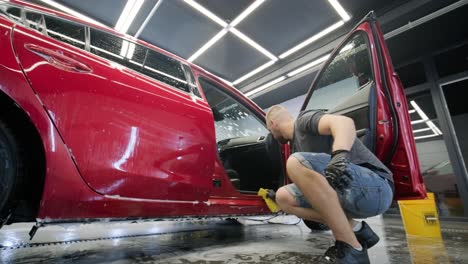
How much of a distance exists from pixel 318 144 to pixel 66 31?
149cm

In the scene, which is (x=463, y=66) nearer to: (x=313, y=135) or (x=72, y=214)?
(x=313, y=135)

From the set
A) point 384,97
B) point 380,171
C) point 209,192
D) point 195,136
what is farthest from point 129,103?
point 384,97

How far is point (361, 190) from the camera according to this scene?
111cm

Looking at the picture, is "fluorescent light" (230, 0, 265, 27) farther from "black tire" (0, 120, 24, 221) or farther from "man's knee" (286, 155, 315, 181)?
"black tire" (0, 120, 24, 221)

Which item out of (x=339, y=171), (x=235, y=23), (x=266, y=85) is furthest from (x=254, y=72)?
(x=339, y=171)

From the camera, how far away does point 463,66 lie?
165 inches

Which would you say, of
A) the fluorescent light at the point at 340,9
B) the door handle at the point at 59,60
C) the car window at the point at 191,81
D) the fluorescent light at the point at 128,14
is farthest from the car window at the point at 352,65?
the fluorescent light at the point at 128,14

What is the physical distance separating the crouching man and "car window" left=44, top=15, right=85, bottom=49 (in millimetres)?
1271

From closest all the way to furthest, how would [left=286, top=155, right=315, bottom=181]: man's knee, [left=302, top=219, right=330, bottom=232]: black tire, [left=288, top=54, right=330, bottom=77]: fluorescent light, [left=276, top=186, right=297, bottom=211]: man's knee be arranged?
[left=286, top=155, right=315, bottom=181]: man's knee → [left=276, top=186, right=297, bottom=211]: man's knee → [left=302, top=219, right=330, bottom=232]: black tire → [left=288, top=54, right=330, bottom=77]: fluorescent light

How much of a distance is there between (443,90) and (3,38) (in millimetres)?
5816

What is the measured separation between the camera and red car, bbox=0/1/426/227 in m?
0.98

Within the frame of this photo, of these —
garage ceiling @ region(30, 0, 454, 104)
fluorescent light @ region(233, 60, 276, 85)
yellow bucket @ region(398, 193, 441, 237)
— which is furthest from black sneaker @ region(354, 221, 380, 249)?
fluorescent light @ region(233, 60, 276, 85)

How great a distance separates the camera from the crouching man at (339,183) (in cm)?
101

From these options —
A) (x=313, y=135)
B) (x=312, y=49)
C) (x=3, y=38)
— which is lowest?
(x=313, y=135)
